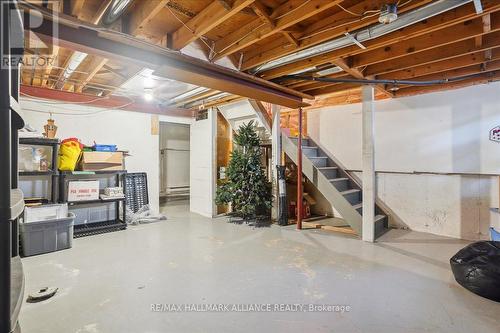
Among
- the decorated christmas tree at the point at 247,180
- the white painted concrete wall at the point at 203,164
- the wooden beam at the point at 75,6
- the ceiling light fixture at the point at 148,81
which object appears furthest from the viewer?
the white painted concrete wall at the point at 203,164

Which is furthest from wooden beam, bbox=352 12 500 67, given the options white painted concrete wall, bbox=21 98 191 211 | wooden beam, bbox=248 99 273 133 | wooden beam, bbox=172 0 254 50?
white painted concrete wall, bbox=21 98 191 211

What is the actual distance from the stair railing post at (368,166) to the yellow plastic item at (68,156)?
4.51 metres

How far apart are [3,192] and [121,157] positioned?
4095mm

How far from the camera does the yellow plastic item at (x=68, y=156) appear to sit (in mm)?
3881

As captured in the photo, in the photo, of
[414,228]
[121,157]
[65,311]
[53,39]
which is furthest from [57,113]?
[414,228]

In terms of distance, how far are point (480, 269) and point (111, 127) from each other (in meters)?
5.74

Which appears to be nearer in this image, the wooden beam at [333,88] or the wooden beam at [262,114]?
the wooden beam at [333,88]

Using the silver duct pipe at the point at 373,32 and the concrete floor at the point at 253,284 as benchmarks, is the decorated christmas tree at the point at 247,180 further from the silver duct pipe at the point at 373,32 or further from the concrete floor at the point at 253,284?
the silver duct pipe at the point at 373,32

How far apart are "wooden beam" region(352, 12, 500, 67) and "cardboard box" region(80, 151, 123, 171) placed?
406 centimetres

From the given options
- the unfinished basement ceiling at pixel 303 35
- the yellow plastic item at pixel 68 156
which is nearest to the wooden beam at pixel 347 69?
the unfinished basement ceiling at pixel 303 35

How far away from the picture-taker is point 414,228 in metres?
4.39

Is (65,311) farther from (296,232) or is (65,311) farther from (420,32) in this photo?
(420,32)

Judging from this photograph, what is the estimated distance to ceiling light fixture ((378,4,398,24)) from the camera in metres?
1.97

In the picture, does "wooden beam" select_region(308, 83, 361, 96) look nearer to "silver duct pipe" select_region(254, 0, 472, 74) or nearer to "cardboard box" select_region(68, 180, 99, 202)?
"silver duct pipe" select_region(254, 0, 472, 74)
